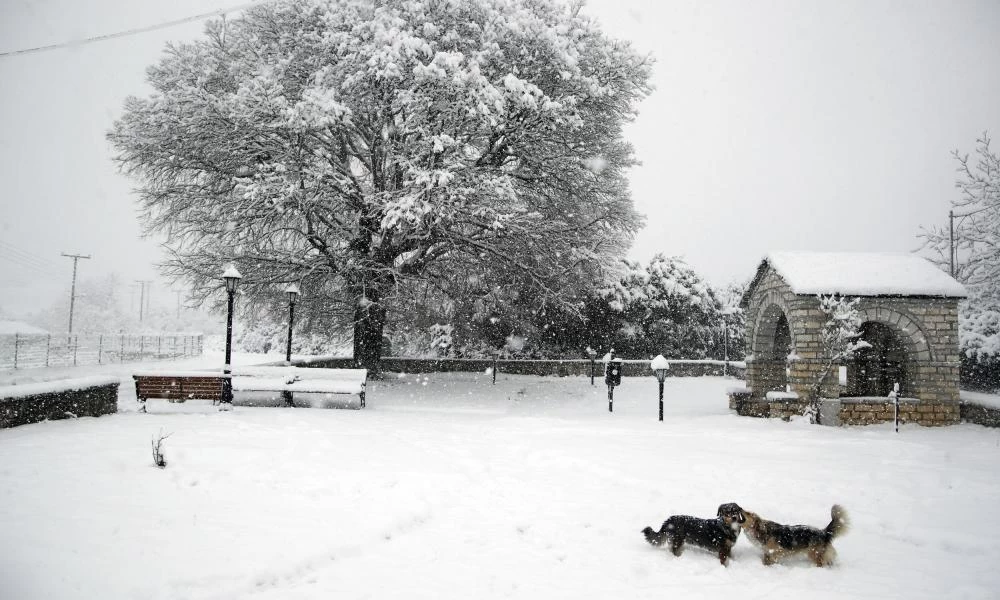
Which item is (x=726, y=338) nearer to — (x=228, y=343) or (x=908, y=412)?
(x=908, y=412)

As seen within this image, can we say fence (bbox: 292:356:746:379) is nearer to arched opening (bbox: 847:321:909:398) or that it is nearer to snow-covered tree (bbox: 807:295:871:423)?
arched opening (bbox: 847:321:909:398)

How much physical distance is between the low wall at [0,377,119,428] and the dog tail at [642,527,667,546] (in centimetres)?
948

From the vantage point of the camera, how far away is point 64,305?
85.5 m

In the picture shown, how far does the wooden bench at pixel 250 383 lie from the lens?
11289 mm

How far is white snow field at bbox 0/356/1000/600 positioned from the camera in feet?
14.0

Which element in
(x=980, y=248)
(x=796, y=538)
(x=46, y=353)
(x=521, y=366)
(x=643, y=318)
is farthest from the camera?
A: (x=643, y=318)

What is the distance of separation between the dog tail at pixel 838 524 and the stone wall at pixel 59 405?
10.9 m

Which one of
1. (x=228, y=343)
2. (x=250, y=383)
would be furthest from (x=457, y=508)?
(x=250, y=383)

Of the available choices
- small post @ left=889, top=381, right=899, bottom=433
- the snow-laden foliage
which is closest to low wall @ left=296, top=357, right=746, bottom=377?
the snow-laden foliage

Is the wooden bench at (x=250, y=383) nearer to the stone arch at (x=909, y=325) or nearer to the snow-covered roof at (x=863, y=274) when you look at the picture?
the snow-covered roof at (x=863, y=274)

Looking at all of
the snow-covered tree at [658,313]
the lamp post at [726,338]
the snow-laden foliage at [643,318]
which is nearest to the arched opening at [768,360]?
the snow-covered tree at [658,313]

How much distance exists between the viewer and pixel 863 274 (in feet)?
41.4

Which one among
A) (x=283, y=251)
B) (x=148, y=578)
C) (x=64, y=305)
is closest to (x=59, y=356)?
(x=283, y=251)

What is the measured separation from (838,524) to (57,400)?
1131cm
